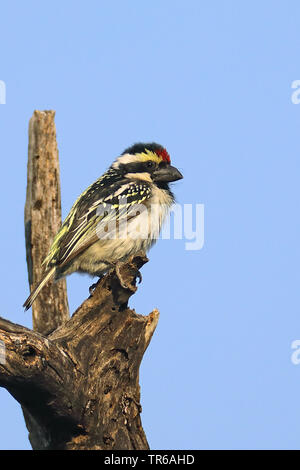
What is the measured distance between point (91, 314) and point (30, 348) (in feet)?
3.64

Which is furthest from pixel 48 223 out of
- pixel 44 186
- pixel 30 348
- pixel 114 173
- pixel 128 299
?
pixel 30 348

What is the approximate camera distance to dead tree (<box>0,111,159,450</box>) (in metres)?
6.20

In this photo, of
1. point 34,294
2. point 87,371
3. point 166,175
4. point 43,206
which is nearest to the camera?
point 87,371

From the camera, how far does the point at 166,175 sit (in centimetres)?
915

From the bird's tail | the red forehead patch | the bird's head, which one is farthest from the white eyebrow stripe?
the bird's tail

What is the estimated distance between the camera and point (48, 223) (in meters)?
9.57

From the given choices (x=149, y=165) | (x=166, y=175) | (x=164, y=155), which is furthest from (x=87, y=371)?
(x=164, y=155)

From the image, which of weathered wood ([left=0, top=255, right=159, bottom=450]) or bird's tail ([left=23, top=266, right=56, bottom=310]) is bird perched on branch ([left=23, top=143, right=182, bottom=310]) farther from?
weathered wood ([left=0, top=255, right=159, bottom=450])

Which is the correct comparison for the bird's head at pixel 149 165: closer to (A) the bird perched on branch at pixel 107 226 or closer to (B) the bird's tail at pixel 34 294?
(A) the bird perched on branch at pixel 107 226

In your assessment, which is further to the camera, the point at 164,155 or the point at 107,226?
the point at 164,155

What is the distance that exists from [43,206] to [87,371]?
3.20 m

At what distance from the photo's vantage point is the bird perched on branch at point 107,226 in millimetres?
8156

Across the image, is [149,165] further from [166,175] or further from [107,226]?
[107,226]

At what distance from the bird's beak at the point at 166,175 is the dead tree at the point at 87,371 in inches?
73.9
